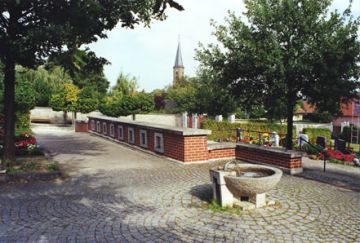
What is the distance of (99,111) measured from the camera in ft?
130

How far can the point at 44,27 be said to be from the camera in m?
8.42

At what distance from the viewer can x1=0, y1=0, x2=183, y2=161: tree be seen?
337 inches

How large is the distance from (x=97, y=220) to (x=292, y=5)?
11384 millimetres

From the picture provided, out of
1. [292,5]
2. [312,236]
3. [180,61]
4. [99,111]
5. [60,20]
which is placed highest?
[180,61]

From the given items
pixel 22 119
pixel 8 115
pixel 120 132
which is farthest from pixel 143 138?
pixel 22 119

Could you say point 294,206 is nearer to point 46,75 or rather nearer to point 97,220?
point 97,220

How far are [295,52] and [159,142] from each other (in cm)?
689

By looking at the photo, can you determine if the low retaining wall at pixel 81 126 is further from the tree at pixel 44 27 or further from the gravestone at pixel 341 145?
the gravestone at pixel 341 145

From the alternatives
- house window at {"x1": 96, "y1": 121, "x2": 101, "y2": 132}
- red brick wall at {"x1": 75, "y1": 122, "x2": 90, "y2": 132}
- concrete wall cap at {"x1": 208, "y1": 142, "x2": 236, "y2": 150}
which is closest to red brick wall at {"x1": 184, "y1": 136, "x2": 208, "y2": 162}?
concrete wall cap at {"x1": 208, "y1": 142, "x2": 236, "y2": 150}

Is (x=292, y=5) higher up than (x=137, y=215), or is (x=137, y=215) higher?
(x=292, y=5)

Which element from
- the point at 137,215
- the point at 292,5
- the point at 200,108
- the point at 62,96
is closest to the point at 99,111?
the point at 62,96

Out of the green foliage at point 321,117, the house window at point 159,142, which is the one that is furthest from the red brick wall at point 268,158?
the green foliage at point 321,117

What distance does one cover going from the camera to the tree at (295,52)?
1245 cm

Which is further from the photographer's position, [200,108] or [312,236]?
[200,108]
